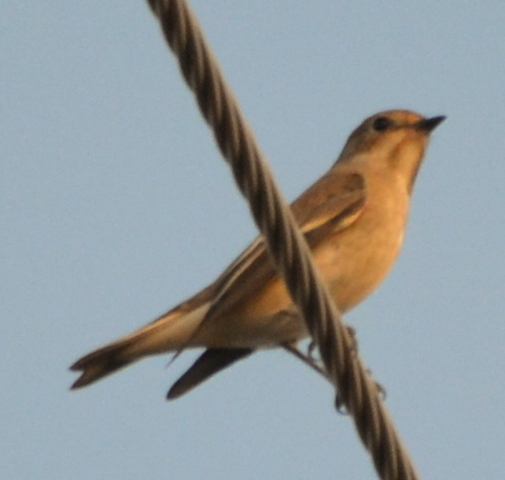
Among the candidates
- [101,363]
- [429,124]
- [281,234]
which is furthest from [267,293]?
[281,234]

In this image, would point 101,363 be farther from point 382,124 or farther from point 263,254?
point 382,124

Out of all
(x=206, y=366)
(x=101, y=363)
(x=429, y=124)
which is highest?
(x=429, y=124)

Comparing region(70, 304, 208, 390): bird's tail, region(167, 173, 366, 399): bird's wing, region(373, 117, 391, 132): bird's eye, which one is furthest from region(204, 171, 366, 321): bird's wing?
region(373, 117, 391, 132): bird's eye

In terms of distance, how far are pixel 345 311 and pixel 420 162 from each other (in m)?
1.54

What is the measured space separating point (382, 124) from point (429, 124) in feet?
1.38

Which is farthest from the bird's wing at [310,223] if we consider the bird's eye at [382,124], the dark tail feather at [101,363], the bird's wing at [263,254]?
the bird's eye at [382,124]

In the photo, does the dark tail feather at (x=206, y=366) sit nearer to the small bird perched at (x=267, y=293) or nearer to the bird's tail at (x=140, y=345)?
the small bird perched at (x=267, y=293)

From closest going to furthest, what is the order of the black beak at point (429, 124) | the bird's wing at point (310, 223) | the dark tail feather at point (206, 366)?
1. the bird's wing at point (310, 223)
2. the dark tail feather at point (206, 366)
3. the black beak at point (429, 124)

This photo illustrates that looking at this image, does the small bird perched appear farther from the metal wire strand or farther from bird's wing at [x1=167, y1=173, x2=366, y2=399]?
the metal wire strand

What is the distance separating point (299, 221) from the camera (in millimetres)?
7281

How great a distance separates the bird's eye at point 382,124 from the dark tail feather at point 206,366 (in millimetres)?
2135

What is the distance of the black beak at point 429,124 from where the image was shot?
26.8 feet

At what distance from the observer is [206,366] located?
23.1ft

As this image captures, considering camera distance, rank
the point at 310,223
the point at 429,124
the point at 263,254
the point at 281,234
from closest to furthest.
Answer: the point at 281,234, the point at 263,254, the point at 310,223, the point at 429,124
